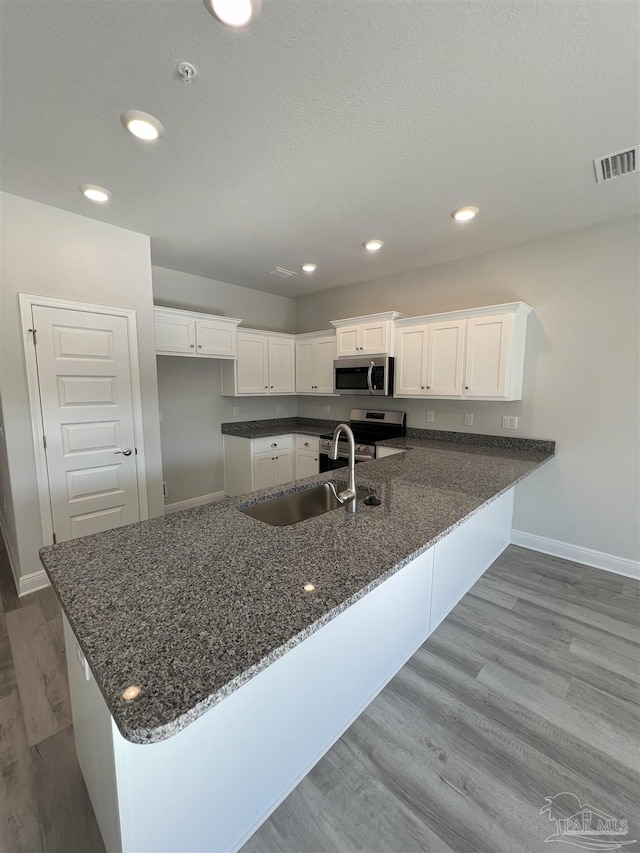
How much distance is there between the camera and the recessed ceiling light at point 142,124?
1595 mm

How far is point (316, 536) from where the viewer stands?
4.45ft

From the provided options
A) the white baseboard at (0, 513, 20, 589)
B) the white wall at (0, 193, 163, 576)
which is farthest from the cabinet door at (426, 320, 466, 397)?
the white baseboard at (0, 513, 20, 589)

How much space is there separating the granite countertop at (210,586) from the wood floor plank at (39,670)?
101 centimetres

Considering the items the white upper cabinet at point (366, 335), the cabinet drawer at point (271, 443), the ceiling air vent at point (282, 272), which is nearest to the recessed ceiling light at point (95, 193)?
the ceiling air vent at point (282, 272)

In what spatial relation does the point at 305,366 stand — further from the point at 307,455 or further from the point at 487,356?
the point at 487,356

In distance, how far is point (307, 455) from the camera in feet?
14.3

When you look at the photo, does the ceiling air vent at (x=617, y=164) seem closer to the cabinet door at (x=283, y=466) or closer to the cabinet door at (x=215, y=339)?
the cabinet door at (x=215, y=339)

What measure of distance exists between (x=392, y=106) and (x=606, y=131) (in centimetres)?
108

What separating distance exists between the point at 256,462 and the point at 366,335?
193cm

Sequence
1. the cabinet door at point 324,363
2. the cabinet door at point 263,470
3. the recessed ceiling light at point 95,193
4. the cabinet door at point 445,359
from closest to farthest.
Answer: the recessed ceiling light at point 95,193, the cabinet door at point 445,359, the cabinet door at point 263,470, the cabinet door at point 324,363

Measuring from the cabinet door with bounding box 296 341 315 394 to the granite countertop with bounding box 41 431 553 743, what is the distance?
2.94 m

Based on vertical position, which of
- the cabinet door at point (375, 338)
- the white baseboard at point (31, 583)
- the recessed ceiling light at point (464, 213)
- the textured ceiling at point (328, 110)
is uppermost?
the textured ceiling at point (328, 110)

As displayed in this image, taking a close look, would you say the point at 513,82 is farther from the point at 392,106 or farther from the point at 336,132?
the point at 336,132

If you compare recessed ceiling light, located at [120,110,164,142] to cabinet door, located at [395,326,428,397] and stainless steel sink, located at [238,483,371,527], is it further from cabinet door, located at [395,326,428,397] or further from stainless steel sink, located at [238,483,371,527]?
cabinet door, located at [395,326,428,397]
